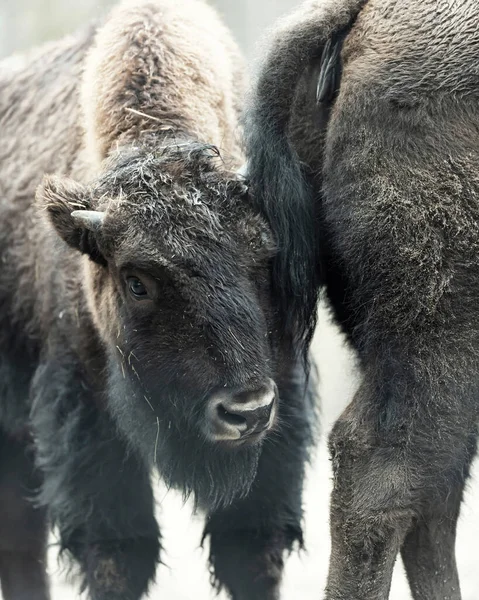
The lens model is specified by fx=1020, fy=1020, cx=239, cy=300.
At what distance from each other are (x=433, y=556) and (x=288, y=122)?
1.52m

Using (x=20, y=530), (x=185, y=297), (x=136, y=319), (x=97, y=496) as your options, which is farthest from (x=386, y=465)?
(x=20, y=530)

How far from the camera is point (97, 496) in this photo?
403 centimetres

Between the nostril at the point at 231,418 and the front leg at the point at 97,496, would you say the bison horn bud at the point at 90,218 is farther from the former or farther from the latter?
the front leg at the point at 97,496

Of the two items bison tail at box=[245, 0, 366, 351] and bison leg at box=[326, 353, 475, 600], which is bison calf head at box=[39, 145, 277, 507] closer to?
bison tail at box=[245, 0, 366, 351]

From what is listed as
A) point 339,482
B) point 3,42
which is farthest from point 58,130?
point 3,42

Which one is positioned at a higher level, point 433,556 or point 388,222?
point 388,222

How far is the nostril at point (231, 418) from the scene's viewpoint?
3.19 meters

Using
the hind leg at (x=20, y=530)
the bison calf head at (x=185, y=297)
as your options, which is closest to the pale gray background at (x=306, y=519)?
the hind leg at (x=20, y=530)

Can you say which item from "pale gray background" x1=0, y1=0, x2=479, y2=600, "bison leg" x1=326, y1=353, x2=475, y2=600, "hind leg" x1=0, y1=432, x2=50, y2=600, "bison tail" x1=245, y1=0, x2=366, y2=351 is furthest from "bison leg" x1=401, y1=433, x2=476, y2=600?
"hind leg" x1=0, y1=432, x2=50, y2=600

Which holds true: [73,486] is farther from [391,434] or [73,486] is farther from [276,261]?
[391,434]

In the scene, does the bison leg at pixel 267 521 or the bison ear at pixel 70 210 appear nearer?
the bison ear at pixel 70 210

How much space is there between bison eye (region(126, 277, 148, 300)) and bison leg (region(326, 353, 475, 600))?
30.2 inches

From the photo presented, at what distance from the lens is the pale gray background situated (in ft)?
15.7

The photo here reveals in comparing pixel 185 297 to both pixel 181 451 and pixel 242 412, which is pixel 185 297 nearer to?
pixel 242 412
